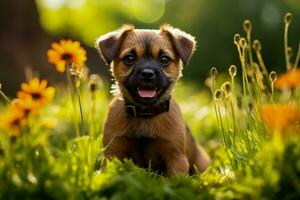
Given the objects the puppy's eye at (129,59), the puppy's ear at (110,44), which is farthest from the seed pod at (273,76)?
the puppy's ear at (110,44)

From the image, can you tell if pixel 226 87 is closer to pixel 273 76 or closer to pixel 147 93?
pixel 273 76

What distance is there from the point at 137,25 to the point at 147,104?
1981cm

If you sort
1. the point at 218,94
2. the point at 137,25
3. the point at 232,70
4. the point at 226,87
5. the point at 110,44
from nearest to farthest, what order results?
the point at 232,70 → the point at 226,87 → the point at 218,94 → the point at 110,44 → the point at 137,25

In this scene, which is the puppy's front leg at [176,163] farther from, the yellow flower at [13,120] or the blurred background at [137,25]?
the blurred background at [137,25]

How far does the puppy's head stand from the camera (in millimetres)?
5473

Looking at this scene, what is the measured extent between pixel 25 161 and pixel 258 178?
48.5 inches

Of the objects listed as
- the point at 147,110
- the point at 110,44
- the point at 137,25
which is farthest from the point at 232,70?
the point at 137,25

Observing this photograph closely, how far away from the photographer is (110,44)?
19.0 feet

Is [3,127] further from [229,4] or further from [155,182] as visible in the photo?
[229,4]

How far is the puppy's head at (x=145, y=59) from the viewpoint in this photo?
5473 mm

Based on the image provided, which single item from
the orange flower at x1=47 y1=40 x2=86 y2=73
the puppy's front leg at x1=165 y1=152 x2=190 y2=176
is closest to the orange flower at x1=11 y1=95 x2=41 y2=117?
the orange flower at x1=47 y1=40 x2=86 y2=73

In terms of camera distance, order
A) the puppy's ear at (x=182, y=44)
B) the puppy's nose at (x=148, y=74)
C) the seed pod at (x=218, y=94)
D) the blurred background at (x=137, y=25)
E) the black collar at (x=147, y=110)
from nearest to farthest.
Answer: the seed pod at (x=218, y=94)
the puppy's nose at (x=148, y=74)
the black collar at (x=147, y=110)
the puppy's ear at (x=182, y=44)
the blurred background at (x=137, y=25)

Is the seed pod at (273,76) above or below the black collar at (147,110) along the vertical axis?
above

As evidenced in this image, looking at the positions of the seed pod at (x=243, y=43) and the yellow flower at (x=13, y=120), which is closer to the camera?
the yellow flower at (x=13, y=120)
